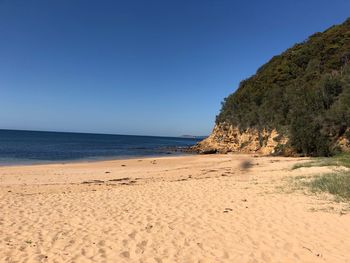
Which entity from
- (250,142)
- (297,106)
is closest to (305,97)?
(297,106)

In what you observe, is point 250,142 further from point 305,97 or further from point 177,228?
point 177,228

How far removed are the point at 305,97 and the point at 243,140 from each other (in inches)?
609

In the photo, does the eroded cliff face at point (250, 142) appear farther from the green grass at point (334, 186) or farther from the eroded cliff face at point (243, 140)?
the green grass at point (334, 186)

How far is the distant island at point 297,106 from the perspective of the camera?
30.5 m

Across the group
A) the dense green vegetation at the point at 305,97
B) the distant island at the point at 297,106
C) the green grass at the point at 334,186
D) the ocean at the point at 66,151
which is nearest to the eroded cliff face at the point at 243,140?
the distant island at the point at 297,106

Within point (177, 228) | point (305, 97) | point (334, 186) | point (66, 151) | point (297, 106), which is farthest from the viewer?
point (66, 151)

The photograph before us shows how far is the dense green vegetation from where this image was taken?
100 ft

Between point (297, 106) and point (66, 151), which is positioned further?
point (66, 151)

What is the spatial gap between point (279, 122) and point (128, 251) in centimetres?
3726

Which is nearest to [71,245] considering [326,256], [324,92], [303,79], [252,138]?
[326,256]

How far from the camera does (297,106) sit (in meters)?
36.7

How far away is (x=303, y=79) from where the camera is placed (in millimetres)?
49969

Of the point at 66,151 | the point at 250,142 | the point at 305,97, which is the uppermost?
the point at 305,97

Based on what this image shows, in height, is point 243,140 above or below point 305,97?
below
